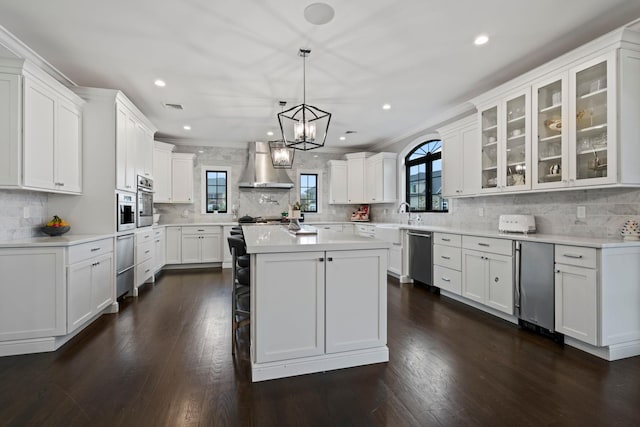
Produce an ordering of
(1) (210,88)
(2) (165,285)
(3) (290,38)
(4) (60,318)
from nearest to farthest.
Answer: (4) (60,318), (3) (290,38), (1) (210,88), (2) (165,285)

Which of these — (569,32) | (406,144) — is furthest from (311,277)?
(406,144)

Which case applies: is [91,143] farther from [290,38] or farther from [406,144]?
[406,144]

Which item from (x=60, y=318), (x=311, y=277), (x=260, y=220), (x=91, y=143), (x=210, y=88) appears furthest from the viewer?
(x=260, y=220)

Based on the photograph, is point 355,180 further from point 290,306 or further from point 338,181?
point 290,306

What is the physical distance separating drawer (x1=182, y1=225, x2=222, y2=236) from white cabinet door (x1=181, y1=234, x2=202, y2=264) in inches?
2.4

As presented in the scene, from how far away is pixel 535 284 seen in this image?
285 cm

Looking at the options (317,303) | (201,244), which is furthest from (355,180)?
(317,303)

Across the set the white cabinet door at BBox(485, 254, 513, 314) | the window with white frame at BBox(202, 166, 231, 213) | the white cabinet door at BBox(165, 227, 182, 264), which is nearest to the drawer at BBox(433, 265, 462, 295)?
the white cabinet door at BBox(485, 254, 513, 314)

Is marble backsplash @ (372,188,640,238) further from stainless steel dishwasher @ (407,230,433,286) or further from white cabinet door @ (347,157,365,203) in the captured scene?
A: white cabinet door @ (347,157,365,203)

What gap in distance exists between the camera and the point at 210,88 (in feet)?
12.6

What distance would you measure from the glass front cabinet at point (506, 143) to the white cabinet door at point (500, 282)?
32.6 inches

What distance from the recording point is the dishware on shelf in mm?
2523

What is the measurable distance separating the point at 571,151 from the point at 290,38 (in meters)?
2.80

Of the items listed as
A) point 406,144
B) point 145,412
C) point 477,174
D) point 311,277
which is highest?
point 406,144
